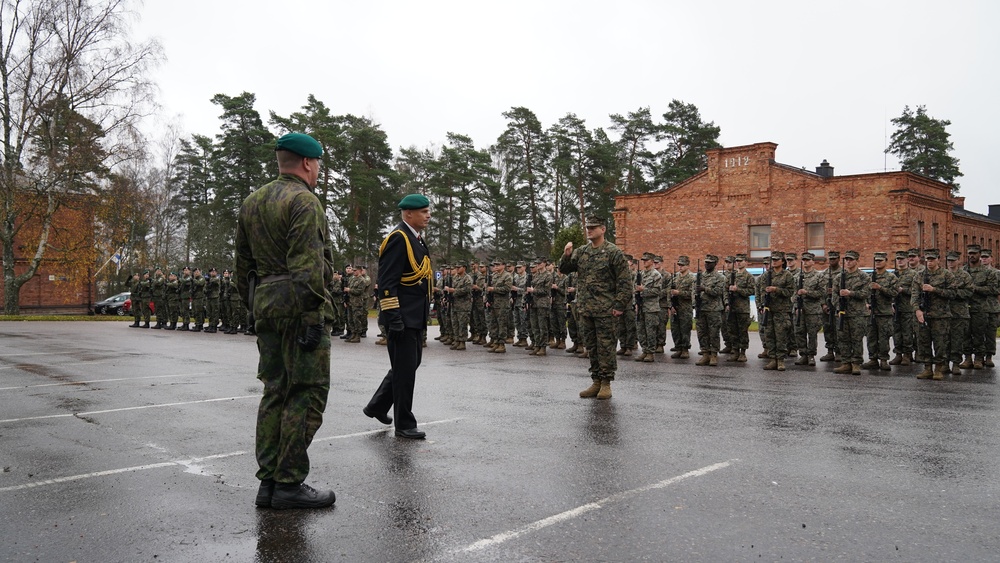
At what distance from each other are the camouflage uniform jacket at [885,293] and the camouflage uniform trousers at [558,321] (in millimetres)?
6492

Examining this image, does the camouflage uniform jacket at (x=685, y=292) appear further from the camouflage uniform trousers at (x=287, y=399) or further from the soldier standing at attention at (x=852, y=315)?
the camouflage uniform trousers at (x=287, y=399)

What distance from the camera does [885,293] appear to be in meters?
12.5

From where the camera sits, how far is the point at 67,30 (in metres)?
32.6

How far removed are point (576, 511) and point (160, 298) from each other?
25.5m

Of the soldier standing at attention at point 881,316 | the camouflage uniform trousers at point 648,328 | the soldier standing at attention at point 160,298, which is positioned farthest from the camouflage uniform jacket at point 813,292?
the soldier standing at attention at point 160,298

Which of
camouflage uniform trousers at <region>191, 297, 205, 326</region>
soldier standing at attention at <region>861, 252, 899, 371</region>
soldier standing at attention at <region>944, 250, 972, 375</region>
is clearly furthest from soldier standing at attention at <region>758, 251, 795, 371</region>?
camouflage uniform trousers at <region>191, 297, 205, 326</region>

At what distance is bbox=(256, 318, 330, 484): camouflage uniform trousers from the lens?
431 cm

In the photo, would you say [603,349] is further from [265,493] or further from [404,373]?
[265,493]

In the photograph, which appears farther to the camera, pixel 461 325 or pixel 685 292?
pixel 461 325

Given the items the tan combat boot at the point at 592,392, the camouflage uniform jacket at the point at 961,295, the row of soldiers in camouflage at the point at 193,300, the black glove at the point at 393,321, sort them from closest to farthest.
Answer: the black glove at the point at 393,321 < the tan combat boot at the point at 592,392 < the camouflage uniform jacket at the point at 961,295 < the row of soldiers in camouflage at the point at 193,300

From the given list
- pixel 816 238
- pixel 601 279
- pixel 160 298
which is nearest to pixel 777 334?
pixel 601 279

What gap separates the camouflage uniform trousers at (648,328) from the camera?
14469 mm

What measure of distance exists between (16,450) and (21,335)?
1767 centimetres

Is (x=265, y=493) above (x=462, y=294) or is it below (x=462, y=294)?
below
